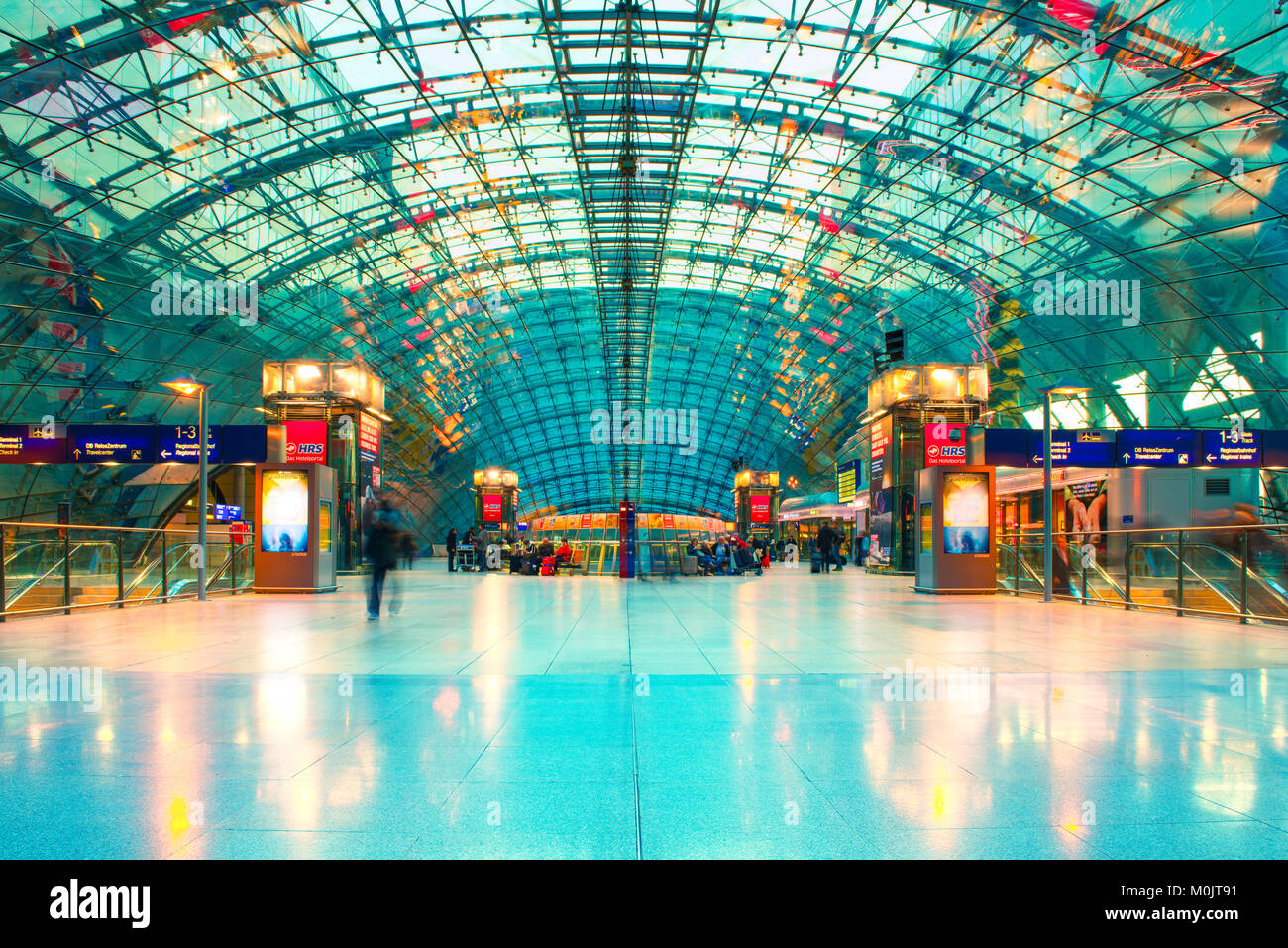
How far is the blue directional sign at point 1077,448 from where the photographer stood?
28688 millimetres

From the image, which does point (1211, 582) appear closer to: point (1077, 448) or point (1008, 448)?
point (1008, 448)

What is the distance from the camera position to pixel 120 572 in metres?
15.6

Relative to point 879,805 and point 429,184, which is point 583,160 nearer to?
point 429,184

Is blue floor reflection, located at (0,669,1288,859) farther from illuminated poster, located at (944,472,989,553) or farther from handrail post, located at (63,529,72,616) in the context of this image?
illuminated poster, located at (944,472,989,553)

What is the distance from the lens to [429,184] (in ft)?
122

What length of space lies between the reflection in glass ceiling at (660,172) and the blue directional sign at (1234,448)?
6526 millimetres

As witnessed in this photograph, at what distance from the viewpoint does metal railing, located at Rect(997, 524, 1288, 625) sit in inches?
511

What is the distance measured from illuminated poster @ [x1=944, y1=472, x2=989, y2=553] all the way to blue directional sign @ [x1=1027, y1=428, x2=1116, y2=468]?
9969 mm

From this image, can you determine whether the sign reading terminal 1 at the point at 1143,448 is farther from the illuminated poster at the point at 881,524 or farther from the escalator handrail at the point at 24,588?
the escalator handrail at the point at 24,588

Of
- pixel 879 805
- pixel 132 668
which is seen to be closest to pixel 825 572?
pixel 132 668

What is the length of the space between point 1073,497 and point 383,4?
28.2 metres

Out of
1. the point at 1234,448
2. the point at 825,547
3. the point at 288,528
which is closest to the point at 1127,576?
the point at 288,528

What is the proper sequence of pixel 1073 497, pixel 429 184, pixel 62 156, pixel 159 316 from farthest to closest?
pixel 159 316
pixel 429 184
pixel 1073 497
pixel 62 156

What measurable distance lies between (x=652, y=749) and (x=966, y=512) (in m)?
16.6
